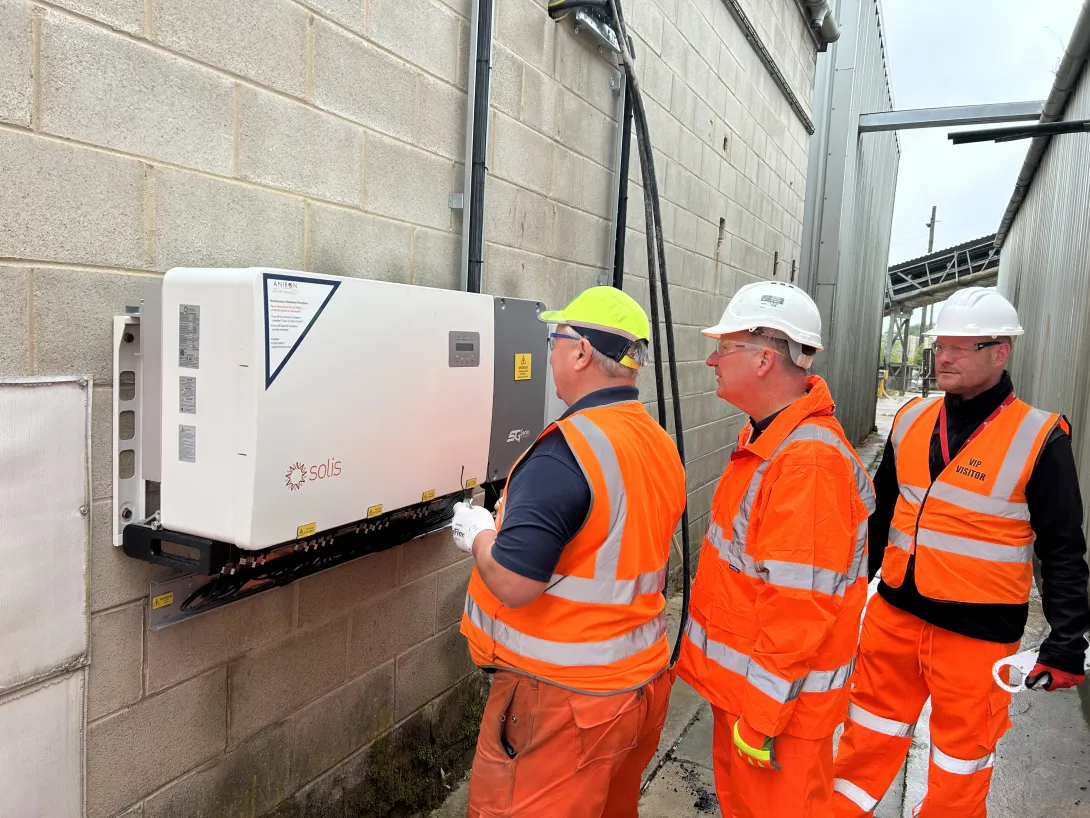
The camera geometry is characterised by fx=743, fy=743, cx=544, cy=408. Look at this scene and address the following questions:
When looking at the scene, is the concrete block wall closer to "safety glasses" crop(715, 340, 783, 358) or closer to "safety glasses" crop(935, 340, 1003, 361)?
"safety glasses" crop(715, 340, 783, 358)

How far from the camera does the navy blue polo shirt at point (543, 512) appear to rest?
165cm

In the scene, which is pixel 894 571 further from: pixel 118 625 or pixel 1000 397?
pixel 118 625

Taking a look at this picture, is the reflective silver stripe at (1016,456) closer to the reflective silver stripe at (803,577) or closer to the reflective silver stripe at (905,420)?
the reflective silver stripe at (905,420)

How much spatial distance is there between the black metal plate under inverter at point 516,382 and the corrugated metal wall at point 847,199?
824cm

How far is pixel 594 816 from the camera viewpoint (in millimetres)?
1843

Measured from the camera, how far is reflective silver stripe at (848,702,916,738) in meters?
2.63

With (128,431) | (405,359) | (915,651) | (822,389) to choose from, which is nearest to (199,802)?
(128,431)

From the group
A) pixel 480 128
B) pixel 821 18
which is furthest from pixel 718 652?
pixel 821 18

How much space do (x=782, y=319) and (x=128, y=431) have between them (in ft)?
5.59

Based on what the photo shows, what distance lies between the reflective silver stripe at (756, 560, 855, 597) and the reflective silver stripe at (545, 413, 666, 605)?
35 centimetres

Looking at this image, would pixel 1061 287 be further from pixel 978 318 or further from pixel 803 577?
pixel 803 577

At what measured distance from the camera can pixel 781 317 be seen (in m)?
2.10

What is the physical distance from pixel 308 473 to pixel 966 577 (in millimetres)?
2111

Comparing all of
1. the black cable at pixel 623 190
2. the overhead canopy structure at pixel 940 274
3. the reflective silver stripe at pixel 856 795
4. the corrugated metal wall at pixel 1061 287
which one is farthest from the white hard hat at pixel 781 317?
the overhead canopy structure at pixel 940 274
